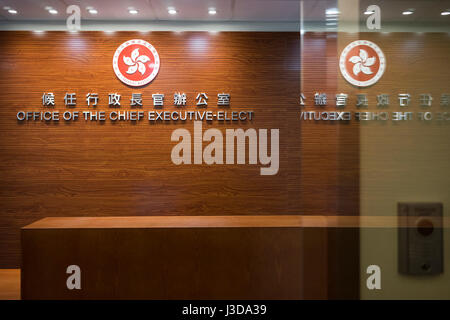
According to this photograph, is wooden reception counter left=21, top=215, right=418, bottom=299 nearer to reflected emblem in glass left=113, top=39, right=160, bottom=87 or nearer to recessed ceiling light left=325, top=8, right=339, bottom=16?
recessed ceiling light left=325, top=8, right=339, bottom=16

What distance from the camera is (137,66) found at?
12.1ft

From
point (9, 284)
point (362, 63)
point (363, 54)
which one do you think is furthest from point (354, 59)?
point (9, 284)

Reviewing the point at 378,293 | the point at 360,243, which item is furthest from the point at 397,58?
the point at 378,293

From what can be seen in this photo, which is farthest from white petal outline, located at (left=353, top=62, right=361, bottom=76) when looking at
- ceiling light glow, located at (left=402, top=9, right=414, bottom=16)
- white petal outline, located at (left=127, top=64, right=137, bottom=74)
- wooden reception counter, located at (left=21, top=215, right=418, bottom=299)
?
white petal outline, located at (left=127, top=64, right=137, bottom=74)

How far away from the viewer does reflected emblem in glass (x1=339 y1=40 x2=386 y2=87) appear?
108 cm

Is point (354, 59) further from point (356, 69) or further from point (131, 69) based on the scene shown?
point (131, 69)

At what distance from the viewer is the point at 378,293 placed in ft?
3.88

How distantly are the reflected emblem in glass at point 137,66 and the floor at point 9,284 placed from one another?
8.13 feet

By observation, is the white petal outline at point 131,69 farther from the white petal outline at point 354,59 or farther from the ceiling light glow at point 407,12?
the ceiling light glow at point 407,12

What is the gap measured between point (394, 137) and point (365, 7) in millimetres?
529

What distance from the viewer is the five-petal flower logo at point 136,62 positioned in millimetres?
3686

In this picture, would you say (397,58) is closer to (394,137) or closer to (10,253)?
(394,137)

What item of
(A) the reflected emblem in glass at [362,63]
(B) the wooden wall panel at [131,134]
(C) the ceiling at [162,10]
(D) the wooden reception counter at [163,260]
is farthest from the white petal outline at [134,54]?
(A) the reflected emblem in glass at [362,63]

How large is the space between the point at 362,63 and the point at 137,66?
10.3 ft
